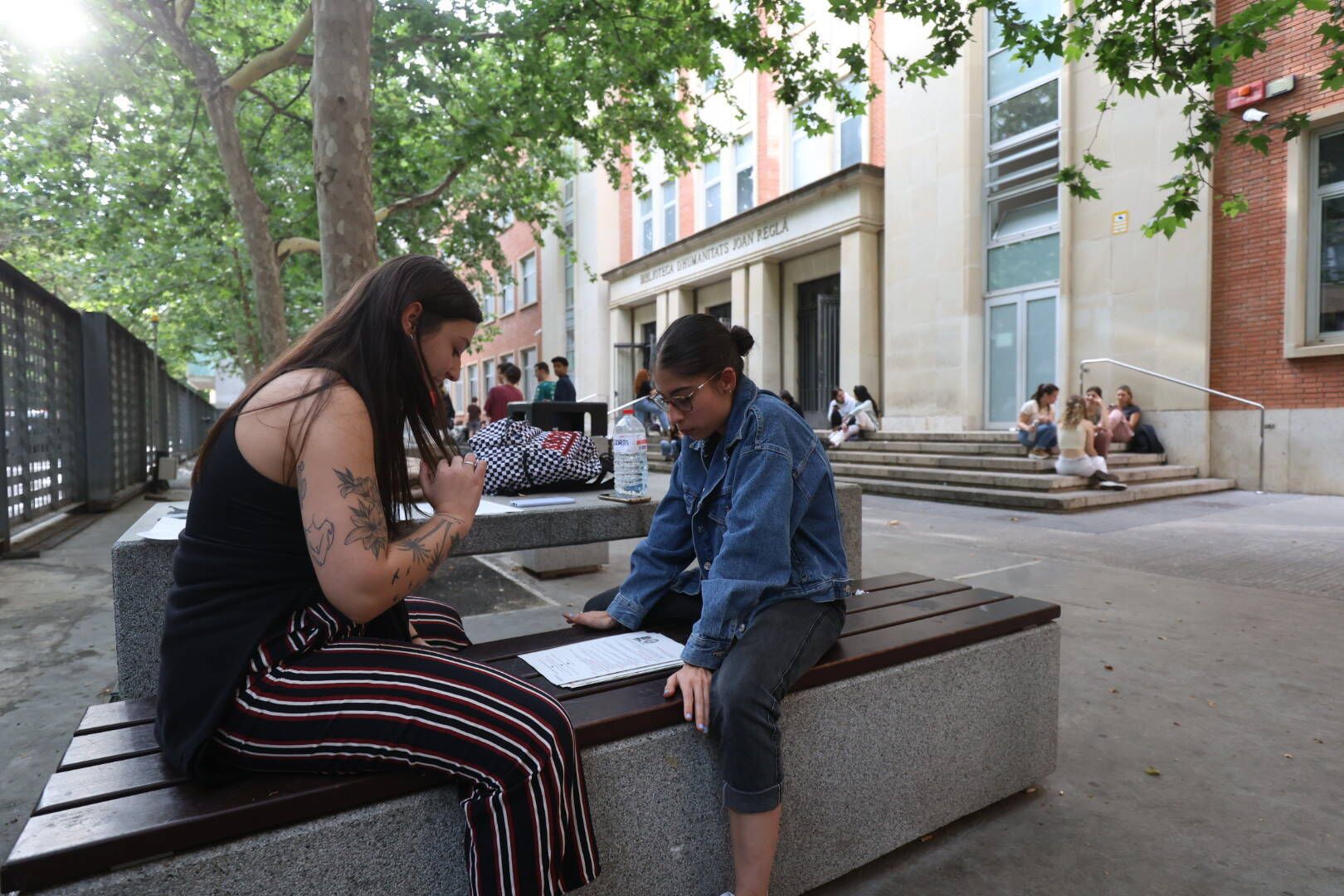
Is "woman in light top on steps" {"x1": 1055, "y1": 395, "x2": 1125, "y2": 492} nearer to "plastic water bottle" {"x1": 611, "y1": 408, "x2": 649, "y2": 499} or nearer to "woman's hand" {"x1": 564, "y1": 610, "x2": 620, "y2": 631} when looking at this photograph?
"plastic water bottle" {"x1": 611, "y1": 408, "x2": 649, "y2": 499}

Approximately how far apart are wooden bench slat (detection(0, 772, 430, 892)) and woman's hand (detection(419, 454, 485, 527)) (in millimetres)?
578

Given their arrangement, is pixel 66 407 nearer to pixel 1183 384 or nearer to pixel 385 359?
pixel 385 359

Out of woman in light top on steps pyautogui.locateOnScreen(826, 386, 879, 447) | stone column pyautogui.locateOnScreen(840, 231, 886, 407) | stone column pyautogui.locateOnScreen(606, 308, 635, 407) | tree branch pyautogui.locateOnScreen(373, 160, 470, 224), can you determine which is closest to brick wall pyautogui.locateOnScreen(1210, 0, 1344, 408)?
woman in light top on steps pyautogui.locateOnScreen(826, 386, 879, 447)

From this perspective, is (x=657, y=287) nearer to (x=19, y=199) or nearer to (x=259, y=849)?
(x=19, y=199)

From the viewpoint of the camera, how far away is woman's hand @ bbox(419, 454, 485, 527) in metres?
1.79

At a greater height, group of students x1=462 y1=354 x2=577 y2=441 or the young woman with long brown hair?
group of students x1=462 y1=354 x2=577 y2=441

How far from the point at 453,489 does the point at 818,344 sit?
16861mm

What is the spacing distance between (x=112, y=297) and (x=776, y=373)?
54.7 feet

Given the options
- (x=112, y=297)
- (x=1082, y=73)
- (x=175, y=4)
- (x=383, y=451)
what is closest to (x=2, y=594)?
(x=383, y=451)

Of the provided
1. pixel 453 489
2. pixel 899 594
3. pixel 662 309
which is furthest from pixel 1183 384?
pixel 662 309

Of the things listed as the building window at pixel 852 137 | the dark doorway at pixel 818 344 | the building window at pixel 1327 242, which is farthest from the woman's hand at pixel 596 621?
the building window at pixel 852 137

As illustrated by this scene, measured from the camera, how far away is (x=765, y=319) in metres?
18.7

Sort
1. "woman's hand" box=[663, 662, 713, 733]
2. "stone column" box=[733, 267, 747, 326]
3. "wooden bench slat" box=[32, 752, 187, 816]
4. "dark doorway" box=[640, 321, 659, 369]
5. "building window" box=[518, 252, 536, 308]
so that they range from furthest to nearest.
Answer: "building window" box=[518, 252, 536, 308], "dark doorway" box=[640, 321, 659, 369], "stone column" box=[733, 267, 747, 326], "woman's hand" box=[663, 662, 713, 733], "wooden bench slat" box=[32, 752, 187, 816]

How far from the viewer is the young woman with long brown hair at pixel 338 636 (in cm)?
142
